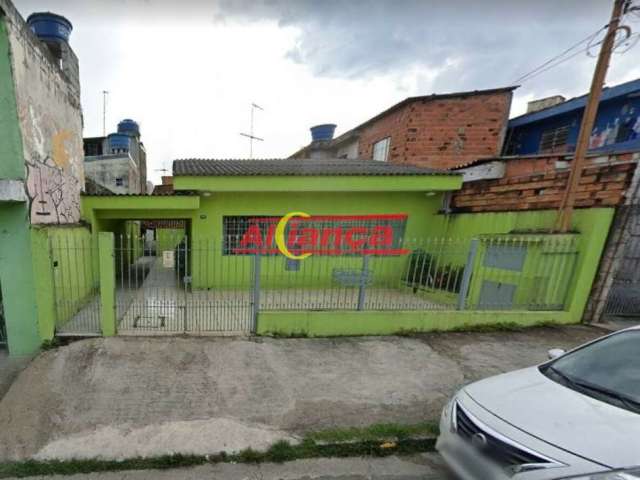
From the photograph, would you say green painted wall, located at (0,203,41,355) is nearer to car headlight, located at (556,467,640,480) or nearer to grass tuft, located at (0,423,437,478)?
grass tuft, located at (0,423,437,478)

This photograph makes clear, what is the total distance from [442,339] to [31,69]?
26.9 ft

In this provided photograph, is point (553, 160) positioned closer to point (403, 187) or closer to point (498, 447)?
point (403, 187)

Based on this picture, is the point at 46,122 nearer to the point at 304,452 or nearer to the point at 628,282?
the point at 304,452

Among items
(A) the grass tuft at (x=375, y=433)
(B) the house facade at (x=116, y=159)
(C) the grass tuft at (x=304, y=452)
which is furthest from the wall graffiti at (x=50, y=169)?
(B) the house facade at (x=116, y=159)

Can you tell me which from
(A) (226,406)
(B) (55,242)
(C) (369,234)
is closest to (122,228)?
(B) (55,242)

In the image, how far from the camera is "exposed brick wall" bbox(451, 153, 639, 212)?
5086mm

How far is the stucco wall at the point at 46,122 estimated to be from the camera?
392 centimetres

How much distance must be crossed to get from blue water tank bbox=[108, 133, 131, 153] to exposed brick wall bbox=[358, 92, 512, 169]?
14.4m

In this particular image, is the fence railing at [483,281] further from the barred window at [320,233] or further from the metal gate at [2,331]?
the metal gate at [2,331]

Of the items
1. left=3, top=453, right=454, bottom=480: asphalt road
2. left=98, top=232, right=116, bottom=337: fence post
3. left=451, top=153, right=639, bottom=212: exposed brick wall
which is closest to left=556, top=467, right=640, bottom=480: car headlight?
left=3, top=453, right=454, bottom=480: asphalt road

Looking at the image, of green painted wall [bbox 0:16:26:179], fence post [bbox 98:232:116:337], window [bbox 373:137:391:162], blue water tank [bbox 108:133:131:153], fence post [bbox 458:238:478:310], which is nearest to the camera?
green painted wall [bbox 0:16:26:179]

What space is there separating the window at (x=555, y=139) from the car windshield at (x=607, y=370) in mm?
11002

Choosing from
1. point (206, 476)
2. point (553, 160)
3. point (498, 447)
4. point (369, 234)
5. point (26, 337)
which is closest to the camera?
point (498, 447)

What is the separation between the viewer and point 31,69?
4238 millimetres
